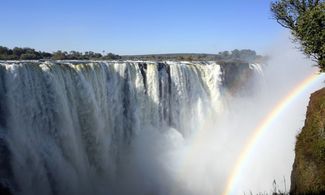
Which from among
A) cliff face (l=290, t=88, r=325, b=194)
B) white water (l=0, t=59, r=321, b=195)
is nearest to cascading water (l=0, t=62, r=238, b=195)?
white water (l=0, t=59, r=321, b=195)

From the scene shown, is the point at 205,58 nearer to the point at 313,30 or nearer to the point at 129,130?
the point at 129,130

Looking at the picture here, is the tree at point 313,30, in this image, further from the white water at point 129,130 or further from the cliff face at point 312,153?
the white water at point 129,130

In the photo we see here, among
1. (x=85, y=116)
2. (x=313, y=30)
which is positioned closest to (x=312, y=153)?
(x=313, y=30)

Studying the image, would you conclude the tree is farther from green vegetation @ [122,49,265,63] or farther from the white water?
green vegetation @ [122,49,265,63]

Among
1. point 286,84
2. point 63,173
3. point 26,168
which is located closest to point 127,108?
point 63,173

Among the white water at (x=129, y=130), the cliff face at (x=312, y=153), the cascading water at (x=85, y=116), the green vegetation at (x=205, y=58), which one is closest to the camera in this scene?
the cliff face at (x=312, y=153)

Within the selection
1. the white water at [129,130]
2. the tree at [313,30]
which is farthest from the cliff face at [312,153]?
the white water at [129,130]
